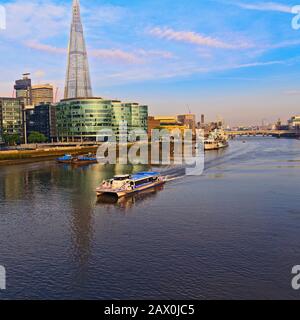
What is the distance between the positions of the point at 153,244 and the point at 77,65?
4107 inches

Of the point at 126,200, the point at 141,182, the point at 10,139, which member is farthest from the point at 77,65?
the point at 126,200

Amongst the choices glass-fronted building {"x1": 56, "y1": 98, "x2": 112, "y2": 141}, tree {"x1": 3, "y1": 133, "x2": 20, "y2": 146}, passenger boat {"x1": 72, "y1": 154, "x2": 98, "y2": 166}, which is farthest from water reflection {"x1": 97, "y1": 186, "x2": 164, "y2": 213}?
glass-fronted building {"x1": 56, "y1": 98, "x2": 112, "y2": 141}

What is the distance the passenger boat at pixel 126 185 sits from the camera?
93.5ft

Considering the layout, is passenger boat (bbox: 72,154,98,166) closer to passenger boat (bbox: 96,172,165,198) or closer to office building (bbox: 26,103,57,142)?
passenger boat (bbox: 96,172,165,198)

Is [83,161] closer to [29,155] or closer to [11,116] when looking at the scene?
[29,155]

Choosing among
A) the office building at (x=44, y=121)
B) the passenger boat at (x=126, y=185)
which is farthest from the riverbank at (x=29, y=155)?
the office building at (x=44, y=121)

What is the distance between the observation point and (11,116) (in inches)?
3602

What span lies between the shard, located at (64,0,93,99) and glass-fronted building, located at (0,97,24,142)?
2319cm

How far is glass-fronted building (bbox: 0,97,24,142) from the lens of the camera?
9012 centimetres

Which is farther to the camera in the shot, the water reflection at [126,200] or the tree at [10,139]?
the tree at [10,139]

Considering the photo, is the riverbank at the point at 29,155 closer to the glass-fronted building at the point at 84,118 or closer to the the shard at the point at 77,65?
the glass-fronted building at the point at 84,118

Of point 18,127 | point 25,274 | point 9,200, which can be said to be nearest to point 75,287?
point 25,274

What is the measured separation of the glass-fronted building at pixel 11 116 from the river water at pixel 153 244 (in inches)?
2546

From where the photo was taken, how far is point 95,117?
4112 inches
